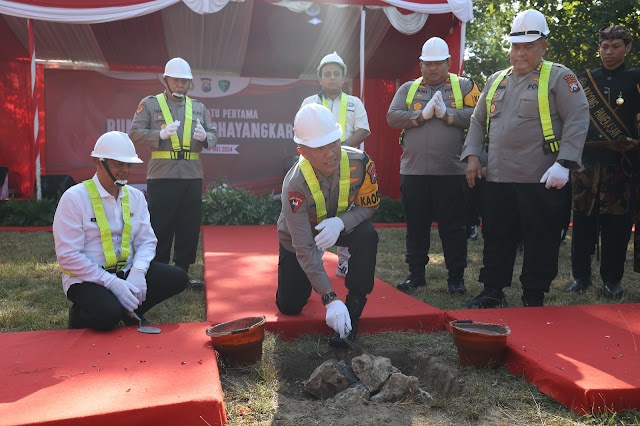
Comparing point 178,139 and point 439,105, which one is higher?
point 439,105

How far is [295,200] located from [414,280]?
6.00ft

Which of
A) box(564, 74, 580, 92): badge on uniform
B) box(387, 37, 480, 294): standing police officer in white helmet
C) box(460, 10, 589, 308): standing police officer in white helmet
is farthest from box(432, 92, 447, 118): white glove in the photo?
box(564, 74, 580, 92): badge on uniform

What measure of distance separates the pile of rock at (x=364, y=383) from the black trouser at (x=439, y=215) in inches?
75.2

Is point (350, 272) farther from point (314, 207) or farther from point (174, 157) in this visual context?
point (174, 157)

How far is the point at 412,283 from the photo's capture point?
4.53 metres

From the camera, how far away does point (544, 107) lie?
362cm

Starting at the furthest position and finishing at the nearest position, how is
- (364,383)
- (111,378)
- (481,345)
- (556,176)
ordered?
(556,176)
(481,345)
(364,383)
(111,378)

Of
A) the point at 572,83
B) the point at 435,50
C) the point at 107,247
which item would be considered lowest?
the point at 107,247

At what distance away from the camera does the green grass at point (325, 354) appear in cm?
234

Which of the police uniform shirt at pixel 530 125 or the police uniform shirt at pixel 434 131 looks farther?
the police uniform shirt at pixel 434 131

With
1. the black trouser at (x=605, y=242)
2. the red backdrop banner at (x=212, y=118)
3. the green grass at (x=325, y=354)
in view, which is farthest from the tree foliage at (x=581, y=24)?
the black trouser at (x=605, y=242)

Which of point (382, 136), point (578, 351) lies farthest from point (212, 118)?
point (578, 351)

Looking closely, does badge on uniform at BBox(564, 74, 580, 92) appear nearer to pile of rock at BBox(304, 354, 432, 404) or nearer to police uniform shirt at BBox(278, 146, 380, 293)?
police uniform shirt at BBox(278, 146, 380, 293)

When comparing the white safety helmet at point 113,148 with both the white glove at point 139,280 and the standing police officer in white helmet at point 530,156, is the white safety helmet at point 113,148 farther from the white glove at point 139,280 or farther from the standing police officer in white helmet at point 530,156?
the standing police officer in white helmet at point 530,156
